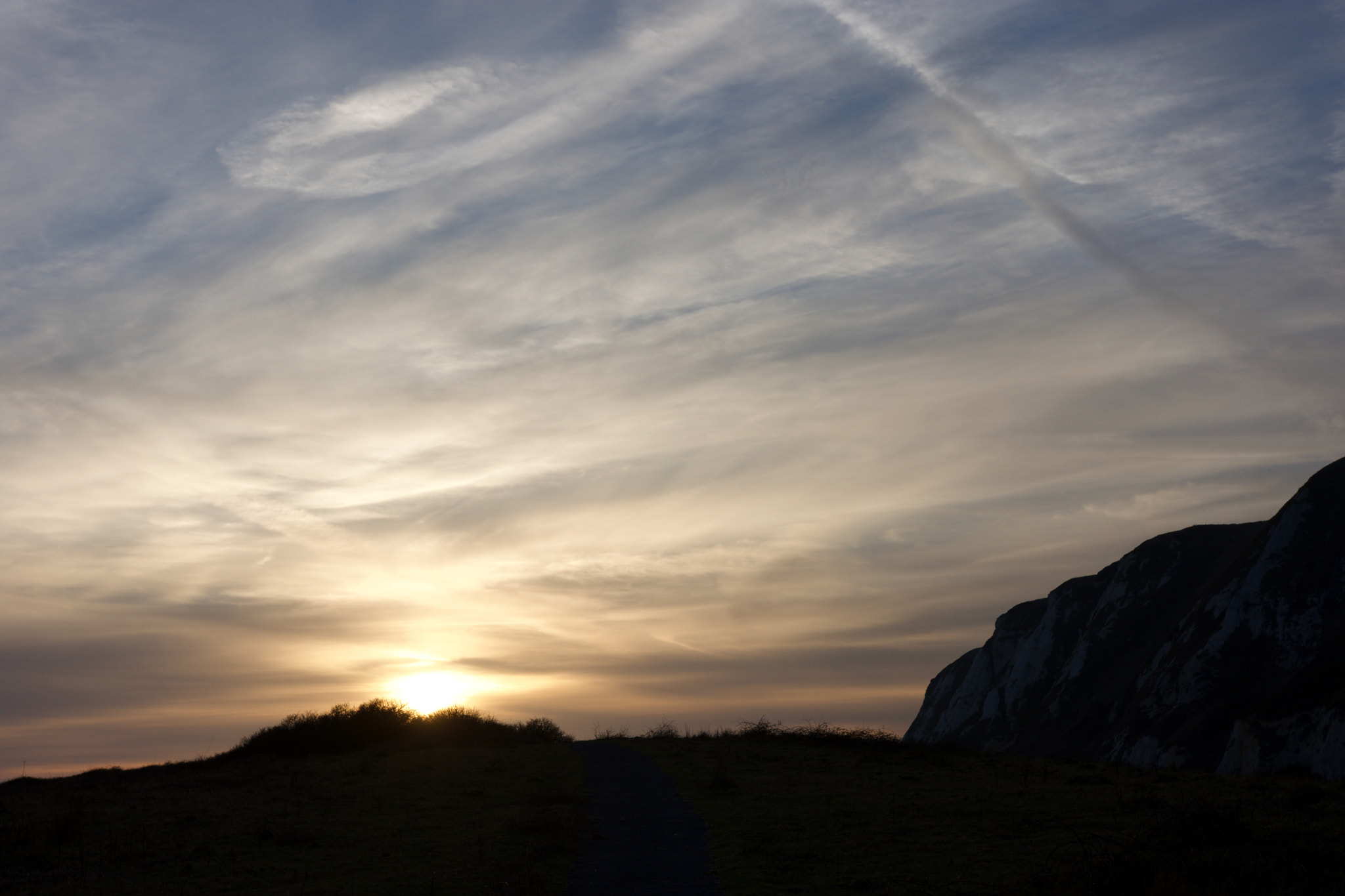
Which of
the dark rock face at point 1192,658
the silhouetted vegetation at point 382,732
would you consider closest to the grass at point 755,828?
the silhouetted vegetation at point 382,732

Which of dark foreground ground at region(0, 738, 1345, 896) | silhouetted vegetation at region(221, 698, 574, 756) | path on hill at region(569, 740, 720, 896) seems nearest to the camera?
dark foreground ground at region(0, 738, 1345, 896)

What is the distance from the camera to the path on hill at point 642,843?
1542 cm

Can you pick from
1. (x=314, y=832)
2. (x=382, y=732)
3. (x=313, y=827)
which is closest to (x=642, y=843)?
(x=314, y=832)

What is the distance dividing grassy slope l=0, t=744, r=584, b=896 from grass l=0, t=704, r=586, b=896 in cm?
6

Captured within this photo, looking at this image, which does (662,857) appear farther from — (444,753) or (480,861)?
(444,753)

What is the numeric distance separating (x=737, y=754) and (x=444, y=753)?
45.7 feet

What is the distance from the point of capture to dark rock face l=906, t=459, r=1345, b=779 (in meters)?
80.7

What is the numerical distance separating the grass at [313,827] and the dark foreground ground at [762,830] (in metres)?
0.10

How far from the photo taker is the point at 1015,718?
148m

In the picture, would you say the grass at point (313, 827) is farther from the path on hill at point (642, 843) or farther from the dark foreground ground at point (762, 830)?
the path on hill at point (642, 843)

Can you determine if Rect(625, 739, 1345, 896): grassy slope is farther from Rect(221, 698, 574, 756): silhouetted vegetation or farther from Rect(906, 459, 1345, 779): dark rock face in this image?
Rect(906, 459, 1345, 779): dark rock face

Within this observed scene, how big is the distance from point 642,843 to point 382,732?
3509 centimetres

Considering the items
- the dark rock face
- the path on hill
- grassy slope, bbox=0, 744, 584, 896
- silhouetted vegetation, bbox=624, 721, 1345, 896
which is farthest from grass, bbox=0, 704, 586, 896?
the dark rock face

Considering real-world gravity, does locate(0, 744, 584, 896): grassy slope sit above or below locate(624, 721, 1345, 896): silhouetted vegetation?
above
